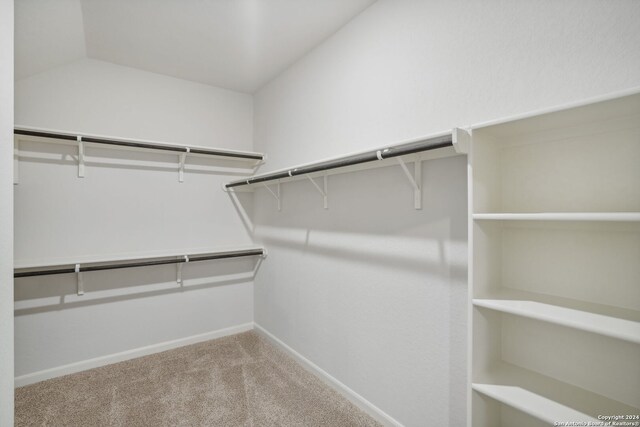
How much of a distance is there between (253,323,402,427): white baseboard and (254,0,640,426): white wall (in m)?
0.04

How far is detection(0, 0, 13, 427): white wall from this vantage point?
104 centimetres

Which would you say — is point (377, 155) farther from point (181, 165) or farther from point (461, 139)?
point (181, 165)

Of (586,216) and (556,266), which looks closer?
(586,216)

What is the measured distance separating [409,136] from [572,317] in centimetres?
101

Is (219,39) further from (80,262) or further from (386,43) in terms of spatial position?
(80,262)

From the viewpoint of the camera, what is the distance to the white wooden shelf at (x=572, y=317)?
2.52 feet

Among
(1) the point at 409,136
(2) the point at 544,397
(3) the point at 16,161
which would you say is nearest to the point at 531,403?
(2) the point at 544,397

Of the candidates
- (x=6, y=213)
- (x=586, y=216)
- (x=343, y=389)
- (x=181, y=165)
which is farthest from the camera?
(x=181, y=165)

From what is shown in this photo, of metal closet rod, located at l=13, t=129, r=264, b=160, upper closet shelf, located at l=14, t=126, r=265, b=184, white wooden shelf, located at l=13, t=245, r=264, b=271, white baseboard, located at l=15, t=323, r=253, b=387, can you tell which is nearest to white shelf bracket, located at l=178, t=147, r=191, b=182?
upper closet shelf, located at l=14, t=126, r=265, b=184

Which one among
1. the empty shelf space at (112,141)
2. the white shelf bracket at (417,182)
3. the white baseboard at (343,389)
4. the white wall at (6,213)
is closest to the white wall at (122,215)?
the empty shelf space at (112,141)

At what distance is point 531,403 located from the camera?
0.94 meters

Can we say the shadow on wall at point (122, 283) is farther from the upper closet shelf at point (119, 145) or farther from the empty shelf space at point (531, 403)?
the empty shelf space at point (531, 403)

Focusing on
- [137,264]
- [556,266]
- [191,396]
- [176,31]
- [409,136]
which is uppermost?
[176,31]

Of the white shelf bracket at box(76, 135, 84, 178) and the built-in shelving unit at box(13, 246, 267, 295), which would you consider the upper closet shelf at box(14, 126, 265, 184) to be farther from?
the built-in shelving unit at box(13, 246, 267, 295)
